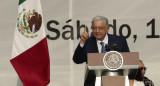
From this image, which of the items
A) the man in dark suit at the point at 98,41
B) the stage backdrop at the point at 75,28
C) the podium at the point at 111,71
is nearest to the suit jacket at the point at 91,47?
the man in dark suit at the point at 98,41

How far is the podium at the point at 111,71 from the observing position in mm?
3137

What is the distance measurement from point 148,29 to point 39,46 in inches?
62.2

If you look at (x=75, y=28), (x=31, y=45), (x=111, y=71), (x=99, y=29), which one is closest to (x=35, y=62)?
(x=31, y=45)

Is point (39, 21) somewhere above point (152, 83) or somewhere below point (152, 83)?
above

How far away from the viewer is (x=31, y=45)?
15.0 ft

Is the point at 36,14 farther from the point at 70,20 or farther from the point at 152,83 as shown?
the point at 152,83

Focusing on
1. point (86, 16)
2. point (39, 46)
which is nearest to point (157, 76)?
point (86, 16)

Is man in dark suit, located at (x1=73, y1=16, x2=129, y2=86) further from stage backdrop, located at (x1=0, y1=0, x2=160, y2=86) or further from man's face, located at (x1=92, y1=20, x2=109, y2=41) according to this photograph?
stage backdrop, located at (x1=0, y1=0, x2=160, y2=86)

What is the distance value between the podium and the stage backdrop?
1912 mm

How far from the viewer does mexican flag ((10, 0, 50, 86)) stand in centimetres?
456

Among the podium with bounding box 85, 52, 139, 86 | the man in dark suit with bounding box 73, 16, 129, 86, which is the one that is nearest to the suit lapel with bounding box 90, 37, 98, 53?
the man in dark suit with bounding box 73, 16, 129, 86

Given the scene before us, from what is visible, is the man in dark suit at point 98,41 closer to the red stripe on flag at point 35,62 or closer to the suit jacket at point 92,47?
the suit jacket at point 92,47

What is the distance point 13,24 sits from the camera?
5.14 meters

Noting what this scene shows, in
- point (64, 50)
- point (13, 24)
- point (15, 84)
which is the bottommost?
point (15, 84)
